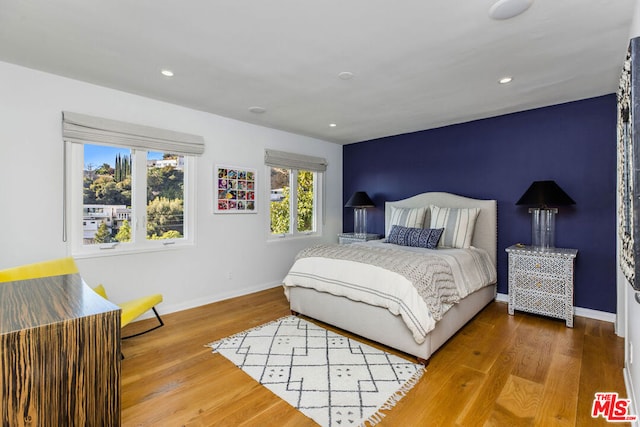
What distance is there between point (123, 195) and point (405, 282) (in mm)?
2958

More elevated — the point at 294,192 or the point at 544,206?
the point at 294,192

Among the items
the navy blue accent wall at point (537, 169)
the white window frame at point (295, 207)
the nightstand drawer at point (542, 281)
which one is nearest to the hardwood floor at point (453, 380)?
the nightstand drawer at point (542, 281)

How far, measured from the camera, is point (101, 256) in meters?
3.02

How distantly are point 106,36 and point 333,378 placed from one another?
9.36 feet

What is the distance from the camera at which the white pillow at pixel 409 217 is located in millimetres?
4204

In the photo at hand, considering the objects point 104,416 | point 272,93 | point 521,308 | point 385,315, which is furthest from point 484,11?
point 521,308

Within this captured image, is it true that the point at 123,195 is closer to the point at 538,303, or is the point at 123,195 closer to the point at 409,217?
the point at 409,217

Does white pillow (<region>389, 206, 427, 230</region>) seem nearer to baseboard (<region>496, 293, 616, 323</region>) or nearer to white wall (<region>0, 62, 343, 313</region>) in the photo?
white wall (<region>0, 62, 343, 313</region>)

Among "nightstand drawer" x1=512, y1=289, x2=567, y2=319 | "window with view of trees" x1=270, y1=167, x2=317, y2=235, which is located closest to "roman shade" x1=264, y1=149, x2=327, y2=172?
"window with view of trees" x1=270, y1=167, x2=317, y2=235

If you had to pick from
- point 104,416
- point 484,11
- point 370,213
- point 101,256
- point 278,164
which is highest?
point 484,11

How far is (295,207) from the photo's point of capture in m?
4.96

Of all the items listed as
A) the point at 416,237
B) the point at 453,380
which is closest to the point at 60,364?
the point at 453,380

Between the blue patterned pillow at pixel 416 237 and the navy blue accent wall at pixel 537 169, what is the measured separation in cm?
91

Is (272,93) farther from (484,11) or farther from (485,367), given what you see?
(485,367)
